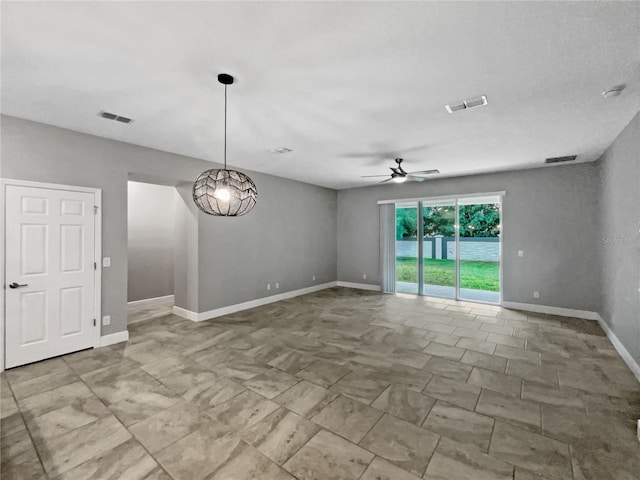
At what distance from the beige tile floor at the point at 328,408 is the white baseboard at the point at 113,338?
0.21 m

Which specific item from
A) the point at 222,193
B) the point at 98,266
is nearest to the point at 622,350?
the point at 222,193

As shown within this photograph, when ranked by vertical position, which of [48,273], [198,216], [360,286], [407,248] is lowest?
[360,286]

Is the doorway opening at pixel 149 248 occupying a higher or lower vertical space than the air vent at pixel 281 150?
lower

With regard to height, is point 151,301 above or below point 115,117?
below

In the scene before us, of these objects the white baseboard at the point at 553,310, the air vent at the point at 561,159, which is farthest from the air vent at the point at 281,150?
the white baseboard at the point at 553,310

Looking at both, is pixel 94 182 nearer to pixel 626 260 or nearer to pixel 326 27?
pixel 326 27

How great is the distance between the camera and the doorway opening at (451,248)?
21.2ft

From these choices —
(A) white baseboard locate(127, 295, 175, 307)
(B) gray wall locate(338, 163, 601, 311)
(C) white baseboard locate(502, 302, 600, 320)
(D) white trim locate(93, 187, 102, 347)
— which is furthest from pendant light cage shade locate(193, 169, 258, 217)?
(C) white baseboard locate(502, 302, 600, 320)

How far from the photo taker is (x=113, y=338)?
161 inches

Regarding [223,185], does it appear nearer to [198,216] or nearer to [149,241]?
[198,216]

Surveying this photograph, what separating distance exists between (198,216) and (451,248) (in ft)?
18.4

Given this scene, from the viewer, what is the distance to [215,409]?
256 cm

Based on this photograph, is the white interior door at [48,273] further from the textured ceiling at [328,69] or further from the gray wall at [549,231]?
the gray wall at [549,231]

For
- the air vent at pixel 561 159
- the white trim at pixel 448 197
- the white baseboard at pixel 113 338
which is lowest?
the white baseboard at pixel 113 338
